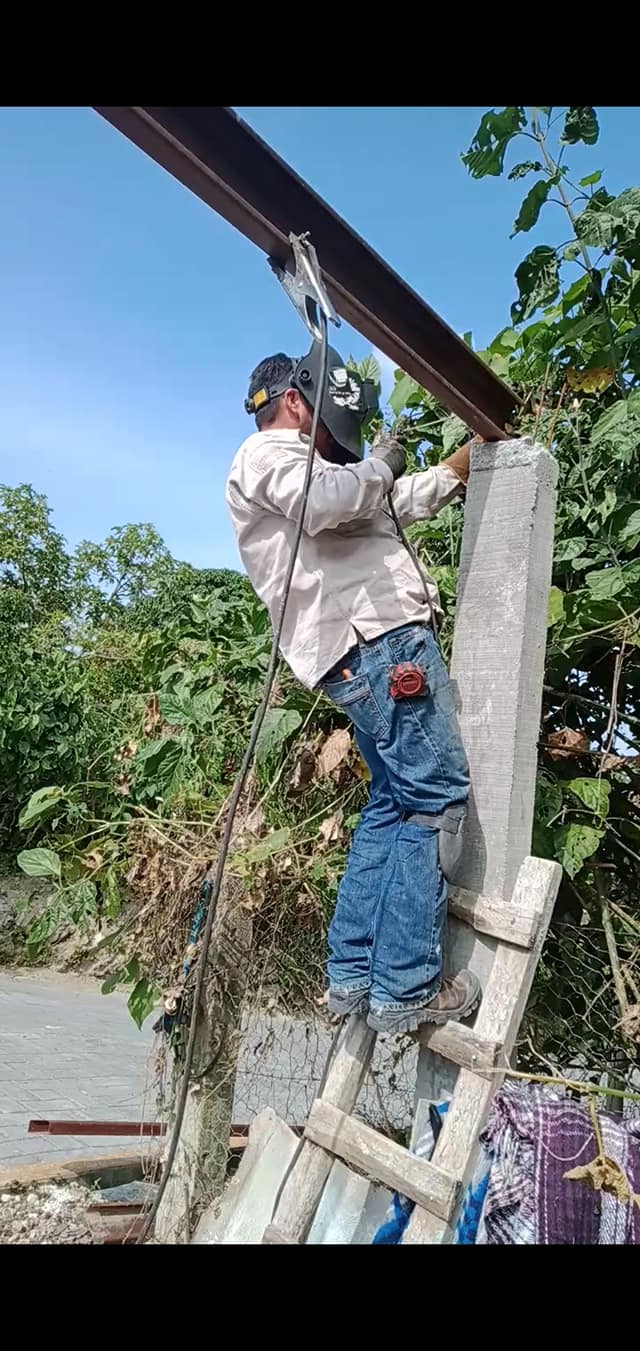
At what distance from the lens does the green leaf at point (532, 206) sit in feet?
8.13

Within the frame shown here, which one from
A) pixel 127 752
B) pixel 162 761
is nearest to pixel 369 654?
pixel 162 761

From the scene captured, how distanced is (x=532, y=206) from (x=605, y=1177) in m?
2.28

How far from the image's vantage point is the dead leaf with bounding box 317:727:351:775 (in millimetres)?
2523

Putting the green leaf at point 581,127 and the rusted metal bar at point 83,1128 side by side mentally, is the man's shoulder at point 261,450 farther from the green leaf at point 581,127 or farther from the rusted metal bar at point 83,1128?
the rusted metal bar at point 83,1128

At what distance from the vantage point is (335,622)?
1.96 m

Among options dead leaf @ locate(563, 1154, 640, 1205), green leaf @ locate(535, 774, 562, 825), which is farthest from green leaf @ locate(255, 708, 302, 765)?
dead leaf @ locate(563, 1154, 640, 1205)

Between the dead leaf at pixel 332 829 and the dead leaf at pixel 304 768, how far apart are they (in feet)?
0.45

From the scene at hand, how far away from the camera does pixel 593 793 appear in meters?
2.30

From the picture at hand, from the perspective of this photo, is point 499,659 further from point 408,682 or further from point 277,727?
point 277,727

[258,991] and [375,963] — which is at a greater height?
[375,963]
